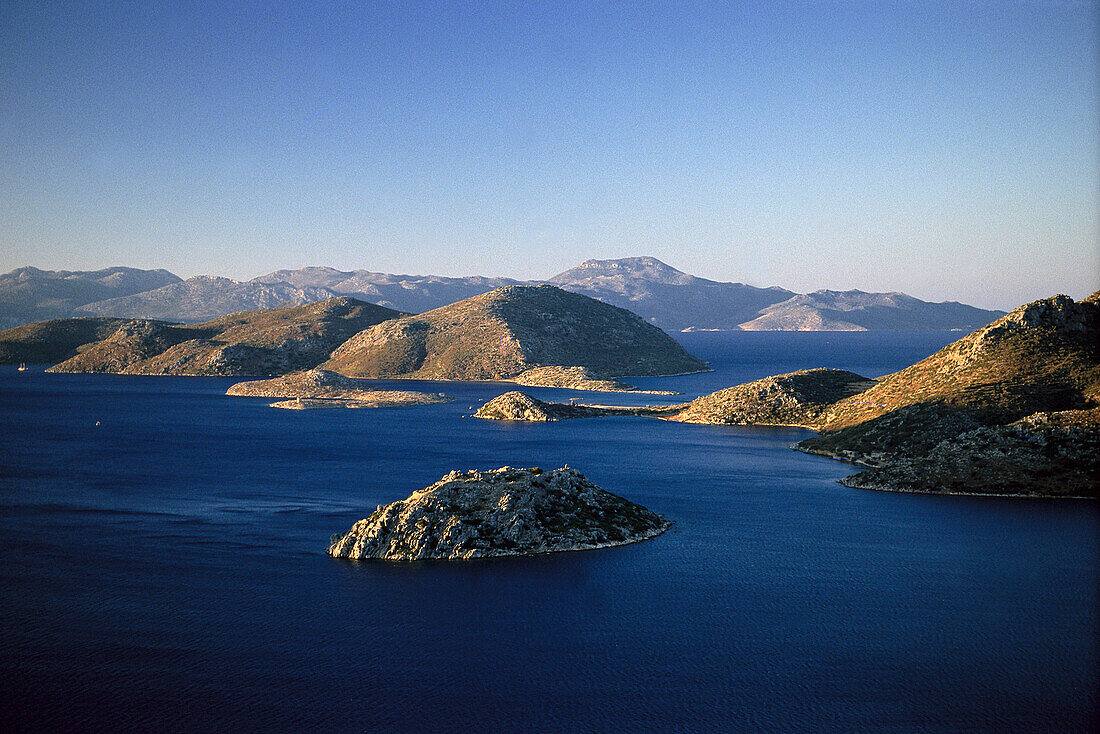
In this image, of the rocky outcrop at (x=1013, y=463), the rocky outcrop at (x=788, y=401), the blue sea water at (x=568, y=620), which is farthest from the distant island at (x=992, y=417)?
the blue sea water at (x=568, y=620)

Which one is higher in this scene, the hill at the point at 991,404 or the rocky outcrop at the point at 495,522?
the hill at the point at 991,404

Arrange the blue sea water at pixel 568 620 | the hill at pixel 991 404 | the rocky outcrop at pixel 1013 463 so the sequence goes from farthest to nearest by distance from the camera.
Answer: the hill at pixel 991 404, the rocky outcrop at pixel 1013 463, the blue sea water at pixel 568 620

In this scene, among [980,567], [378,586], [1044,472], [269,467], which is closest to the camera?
[378,586]

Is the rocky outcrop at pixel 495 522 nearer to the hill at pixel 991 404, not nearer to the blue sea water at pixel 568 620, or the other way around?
the blue sea water at pixel 568 620

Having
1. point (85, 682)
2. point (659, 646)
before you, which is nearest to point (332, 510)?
point (85, 682)

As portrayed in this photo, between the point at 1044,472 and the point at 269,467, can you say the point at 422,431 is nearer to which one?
the point at 269,467

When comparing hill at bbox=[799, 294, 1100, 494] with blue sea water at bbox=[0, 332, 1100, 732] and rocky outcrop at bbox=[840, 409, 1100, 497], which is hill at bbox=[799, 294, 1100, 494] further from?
blue sea water at bbox=[0, 332, 1100, 732]

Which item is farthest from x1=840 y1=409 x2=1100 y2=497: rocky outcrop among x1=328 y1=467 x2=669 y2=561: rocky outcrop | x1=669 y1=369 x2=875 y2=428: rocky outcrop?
x1=669 y1=369 x2=875 y2=428: rocky outcrop
